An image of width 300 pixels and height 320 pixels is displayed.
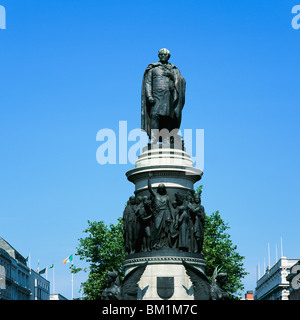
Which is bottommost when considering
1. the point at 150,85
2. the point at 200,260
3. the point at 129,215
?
the point at 200,260

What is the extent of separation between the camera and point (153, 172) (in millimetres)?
24594

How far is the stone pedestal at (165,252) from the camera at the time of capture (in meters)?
23.3

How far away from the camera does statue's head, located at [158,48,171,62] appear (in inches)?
1045

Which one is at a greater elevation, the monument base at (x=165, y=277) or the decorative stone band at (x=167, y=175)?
the decorative stone band at (x=167, y=175)

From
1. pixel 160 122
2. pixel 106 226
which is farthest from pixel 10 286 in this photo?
pixel 160 122

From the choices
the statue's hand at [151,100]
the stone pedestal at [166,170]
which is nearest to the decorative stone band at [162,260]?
the stone pedestal at [166,170]

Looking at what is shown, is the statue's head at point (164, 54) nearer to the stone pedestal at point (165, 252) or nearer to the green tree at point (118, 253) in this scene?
the stone pedestal at point (165, 252)

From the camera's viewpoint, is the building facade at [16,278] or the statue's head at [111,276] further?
the building facade at [16,278]

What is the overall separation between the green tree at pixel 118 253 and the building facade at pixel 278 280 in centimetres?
6318

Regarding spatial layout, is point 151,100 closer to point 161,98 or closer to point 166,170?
point 161,98

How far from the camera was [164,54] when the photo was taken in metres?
26.5

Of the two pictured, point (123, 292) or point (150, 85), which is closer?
point (123, 292)
